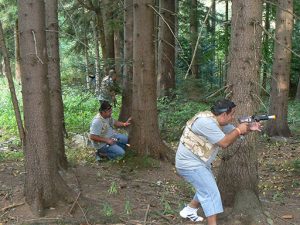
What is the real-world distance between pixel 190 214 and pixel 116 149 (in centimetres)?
331

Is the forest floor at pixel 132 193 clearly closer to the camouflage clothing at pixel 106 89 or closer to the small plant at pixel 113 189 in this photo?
the small plant at pixel 113 189

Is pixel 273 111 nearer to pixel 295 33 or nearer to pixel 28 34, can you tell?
pixel 28 34

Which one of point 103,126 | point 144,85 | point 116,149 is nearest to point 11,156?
point 103,126

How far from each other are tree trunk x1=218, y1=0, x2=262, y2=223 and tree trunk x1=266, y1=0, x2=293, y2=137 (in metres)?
6.43

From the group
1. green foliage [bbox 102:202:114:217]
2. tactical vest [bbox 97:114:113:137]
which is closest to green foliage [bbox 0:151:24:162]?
tactical vest [bbox 97:114:113:137]

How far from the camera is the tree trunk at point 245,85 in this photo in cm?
555

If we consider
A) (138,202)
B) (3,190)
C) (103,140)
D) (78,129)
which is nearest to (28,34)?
(3,190)

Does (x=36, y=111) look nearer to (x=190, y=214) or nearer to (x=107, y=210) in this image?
(x=107, y=210)

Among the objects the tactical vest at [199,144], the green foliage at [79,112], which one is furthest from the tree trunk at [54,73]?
the green foliage at [79,112]

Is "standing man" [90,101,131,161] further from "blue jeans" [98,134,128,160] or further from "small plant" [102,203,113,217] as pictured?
"small plant" [102,203,113,217]

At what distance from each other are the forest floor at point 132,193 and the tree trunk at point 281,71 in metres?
2.16

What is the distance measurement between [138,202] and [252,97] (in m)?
2.26

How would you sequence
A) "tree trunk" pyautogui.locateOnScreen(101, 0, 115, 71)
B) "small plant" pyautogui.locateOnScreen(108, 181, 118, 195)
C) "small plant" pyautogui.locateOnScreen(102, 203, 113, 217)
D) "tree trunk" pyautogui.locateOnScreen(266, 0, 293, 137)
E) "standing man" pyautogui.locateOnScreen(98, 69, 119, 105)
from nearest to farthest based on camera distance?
"small plant" pyautogui.locateOnScreen(102, 203, 113, 217)
"small plant" pyautogui.locateOnScreen(108, 181, 118, 195)
"tree trunk" pyautogui.locateOnScreen(101, 0, 115, 71)
"tree trunk" pyautogui.locateOnScreen(266, 0, 293, 137)
"standing man" pyautogui.locateOnScreen(98, 69, 119, 105)

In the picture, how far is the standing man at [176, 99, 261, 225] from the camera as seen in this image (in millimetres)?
5121
